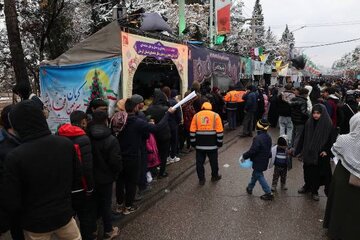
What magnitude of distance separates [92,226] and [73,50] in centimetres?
503

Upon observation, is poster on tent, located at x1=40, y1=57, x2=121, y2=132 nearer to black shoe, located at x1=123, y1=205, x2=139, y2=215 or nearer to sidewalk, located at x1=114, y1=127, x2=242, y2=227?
sidewalk, located at x1=114, y1=127, x2=242, y2=227

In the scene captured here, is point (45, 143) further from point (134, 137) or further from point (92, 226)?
point (134, 137)

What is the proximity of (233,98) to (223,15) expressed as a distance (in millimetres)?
5870

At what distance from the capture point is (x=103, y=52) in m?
7.34

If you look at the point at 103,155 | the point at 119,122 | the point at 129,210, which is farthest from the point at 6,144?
the point at 129,210

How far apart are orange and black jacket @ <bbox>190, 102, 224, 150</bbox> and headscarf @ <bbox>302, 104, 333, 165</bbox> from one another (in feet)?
5.22

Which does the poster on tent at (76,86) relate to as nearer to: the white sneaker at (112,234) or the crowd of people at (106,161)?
the crowd of people at (106,161)

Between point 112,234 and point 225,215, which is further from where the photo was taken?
point 225,215

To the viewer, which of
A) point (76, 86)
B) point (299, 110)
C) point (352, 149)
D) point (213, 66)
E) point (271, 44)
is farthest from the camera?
point (271, 44)

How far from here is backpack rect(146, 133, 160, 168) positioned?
623cm

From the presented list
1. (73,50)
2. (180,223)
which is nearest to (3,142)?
(180,223)

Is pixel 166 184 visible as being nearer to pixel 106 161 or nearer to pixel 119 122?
pixel 119 122

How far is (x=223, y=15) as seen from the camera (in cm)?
1634

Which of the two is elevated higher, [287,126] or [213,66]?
[213,66]
